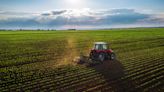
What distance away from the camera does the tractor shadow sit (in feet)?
49.7

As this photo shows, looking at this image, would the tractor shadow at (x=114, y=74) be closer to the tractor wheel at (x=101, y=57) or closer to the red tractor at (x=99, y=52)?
the tractor wheel at (x=101, y=57)

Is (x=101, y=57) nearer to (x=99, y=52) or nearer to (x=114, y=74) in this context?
(x=99, y=52)

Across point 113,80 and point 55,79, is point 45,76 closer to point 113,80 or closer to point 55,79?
point 55,79

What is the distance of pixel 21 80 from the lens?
16.4 m

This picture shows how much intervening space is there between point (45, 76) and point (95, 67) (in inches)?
191

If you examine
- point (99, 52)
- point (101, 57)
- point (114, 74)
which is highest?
point (99, 52)

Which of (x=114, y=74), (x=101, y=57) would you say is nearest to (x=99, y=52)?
(x=101, y=57)

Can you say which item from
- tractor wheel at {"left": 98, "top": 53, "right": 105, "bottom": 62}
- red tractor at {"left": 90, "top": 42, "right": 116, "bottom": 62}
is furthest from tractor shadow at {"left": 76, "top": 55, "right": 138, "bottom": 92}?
red tractor at {"left": 90, "top": 42, "right": 116, "bottom": 62}

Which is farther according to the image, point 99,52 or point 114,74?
point 99,52

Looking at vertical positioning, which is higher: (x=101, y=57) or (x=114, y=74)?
(x=101, y=57)

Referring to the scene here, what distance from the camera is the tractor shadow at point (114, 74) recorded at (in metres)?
15.2

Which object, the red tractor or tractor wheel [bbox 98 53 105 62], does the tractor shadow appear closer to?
tractor wheel [bbox 98 53 105 62]

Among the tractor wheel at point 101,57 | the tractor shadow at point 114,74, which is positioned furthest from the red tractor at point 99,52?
the tractor shadow at point 114,74

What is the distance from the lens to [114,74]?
1869cm
